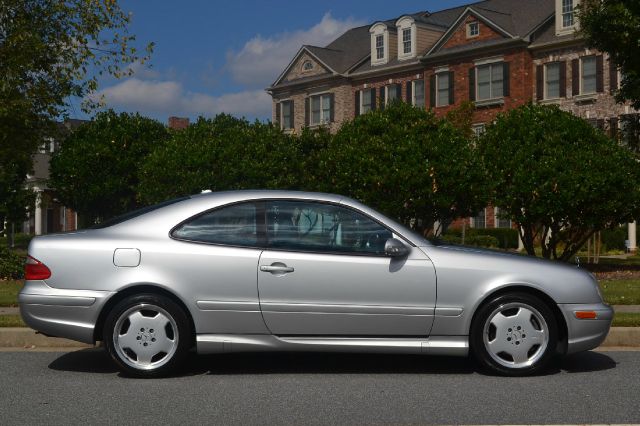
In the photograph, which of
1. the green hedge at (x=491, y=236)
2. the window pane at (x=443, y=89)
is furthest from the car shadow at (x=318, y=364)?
the window pane at (x=443, y=89)

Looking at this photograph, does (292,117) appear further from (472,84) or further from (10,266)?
(10,266)

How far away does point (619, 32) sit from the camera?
20.6 metres

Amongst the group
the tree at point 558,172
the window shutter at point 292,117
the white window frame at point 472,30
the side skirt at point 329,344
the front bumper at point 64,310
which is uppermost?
the white window frame at point 472,30

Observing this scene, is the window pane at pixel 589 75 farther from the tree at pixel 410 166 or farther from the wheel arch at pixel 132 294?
the wheel arch at pixel 132 294

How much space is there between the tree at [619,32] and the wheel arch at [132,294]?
644 inches

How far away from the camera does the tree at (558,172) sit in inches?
826

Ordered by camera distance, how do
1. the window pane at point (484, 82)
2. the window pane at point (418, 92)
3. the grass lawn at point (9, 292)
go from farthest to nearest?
the window pane at point (418, 92), the window pane at point (484, 82), the grass lawn at point (9, 292)

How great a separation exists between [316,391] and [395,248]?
126cm

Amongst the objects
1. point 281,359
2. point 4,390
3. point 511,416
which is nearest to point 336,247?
point 281,359

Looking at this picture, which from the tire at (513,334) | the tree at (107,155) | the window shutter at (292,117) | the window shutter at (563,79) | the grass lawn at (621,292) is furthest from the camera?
the window shutter at (292,117)

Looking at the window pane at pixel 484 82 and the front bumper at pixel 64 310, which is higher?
the window pane at pixel 484 82

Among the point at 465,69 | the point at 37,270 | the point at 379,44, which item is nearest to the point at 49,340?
the point at 37,270

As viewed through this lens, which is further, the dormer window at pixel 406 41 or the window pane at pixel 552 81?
the dormer window at pixel 406 41

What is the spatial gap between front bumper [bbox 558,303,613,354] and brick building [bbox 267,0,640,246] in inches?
1117
